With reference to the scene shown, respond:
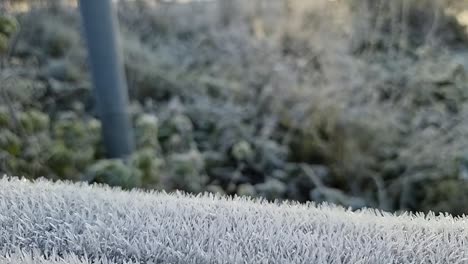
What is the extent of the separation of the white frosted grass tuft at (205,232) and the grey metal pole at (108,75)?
145 cm

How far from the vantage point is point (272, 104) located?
3.91 metres

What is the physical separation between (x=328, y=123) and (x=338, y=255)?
2203mm

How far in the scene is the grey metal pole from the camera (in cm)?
317

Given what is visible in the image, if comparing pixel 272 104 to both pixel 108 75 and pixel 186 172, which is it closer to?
pixel 186 172

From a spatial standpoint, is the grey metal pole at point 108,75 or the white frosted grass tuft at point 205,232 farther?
the grey metal pole at point 108,75

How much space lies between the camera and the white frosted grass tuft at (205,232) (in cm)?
149

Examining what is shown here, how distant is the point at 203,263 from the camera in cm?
147

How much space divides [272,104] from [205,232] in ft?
7.84

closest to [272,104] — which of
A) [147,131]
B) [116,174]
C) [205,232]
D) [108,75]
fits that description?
[147,131]

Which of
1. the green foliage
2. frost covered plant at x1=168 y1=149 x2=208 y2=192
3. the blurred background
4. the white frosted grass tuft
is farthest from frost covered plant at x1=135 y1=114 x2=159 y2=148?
the white frosted grass tuft

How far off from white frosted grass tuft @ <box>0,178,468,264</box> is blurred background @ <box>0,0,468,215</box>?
3.75 ft

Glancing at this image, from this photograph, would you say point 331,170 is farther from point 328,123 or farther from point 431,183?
point 431,183

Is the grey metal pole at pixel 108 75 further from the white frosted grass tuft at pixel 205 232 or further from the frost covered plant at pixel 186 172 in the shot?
the white frosted grass tuft at pixel 205 232

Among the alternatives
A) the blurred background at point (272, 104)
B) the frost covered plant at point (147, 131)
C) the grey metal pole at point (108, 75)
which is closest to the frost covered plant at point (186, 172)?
the blurred background at point (272, 104)
